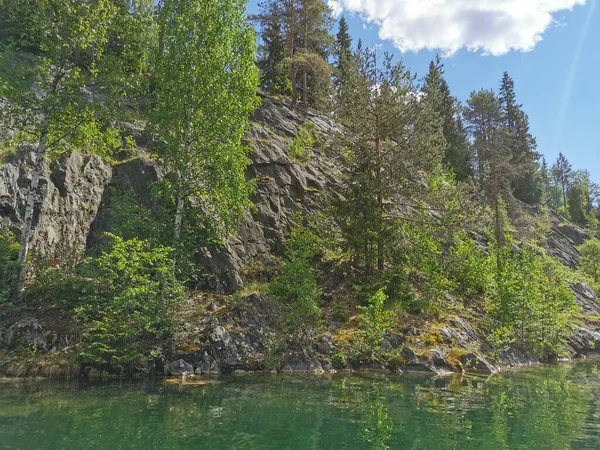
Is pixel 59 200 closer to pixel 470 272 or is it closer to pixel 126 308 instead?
pixel 126 308

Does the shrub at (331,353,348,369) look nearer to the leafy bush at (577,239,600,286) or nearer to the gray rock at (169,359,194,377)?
the gray rock at (169,359,194,377)

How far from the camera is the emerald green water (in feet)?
24.1

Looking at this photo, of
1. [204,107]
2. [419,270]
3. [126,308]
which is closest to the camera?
[126,308]

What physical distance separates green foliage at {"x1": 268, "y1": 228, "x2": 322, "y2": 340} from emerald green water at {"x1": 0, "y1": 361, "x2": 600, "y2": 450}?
121 inches

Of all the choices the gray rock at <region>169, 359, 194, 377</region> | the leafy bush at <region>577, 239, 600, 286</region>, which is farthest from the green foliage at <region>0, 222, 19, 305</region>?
the leafy bush at <region>577, 239, 600, 286</region>

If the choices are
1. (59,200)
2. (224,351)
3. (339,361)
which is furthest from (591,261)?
(59,200)

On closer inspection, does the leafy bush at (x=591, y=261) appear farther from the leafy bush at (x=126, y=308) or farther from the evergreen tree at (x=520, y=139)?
the leafy bush at (x=126, y=308)

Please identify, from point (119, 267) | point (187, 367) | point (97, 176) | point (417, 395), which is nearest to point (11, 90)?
point (97, 176)

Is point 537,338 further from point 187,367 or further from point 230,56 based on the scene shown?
point 230,56

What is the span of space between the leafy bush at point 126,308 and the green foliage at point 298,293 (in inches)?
180

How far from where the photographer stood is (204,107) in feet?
63.8

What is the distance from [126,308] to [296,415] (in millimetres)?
7654

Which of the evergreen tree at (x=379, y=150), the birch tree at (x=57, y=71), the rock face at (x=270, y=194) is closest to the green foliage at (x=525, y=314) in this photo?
the evergreen tree at (x=379, y=150)

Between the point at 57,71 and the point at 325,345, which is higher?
the point at 57,71
